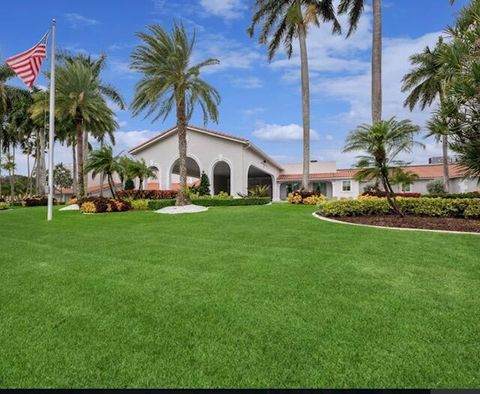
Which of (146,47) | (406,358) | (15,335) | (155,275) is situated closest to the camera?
(406,358)

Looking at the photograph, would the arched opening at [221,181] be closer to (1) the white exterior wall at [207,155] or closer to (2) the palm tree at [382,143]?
(1) the white exterior wall at [207,155]

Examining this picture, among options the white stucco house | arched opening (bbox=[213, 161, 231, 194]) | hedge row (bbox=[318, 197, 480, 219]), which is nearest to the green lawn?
hedge row (bbox=[318, 197, 480, 219])

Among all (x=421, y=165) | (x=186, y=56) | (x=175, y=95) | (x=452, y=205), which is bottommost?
(x=452, y=205)

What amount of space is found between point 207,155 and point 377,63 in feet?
58.5

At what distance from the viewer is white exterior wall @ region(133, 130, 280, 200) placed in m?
33.8

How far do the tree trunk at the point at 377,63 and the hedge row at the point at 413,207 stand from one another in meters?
6.20

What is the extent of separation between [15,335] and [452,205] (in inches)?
528

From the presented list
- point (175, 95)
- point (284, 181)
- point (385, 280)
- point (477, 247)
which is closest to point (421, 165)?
point (284, 181)

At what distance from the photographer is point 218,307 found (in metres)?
5.14

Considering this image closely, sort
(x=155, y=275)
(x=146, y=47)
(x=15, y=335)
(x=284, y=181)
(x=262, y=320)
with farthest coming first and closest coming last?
1. (x=284, y=181)
2. (x=146, y=47)
3. (x=155, y=275)
4. (x=262, y=320)
5. (x=15, y=335)

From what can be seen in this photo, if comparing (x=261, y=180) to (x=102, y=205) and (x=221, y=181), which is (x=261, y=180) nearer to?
(x=221, y=181)

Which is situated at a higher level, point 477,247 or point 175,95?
point 175,95

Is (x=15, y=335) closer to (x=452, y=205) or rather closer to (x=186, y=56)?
(x=452, y=205)

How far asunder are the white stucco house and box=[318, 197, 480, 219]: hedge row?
1460 centimetres
